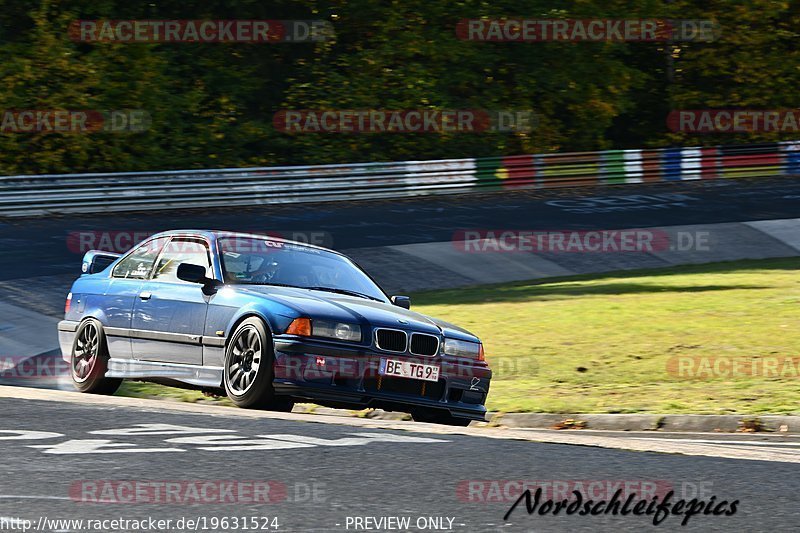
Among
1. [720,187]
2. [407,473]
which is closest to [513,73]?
[720,187]

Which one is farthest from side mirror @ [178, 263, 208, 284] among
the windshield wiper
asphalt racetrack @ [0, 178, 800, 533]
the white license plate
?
the white license plate

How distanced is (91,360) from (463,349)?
10.6ft

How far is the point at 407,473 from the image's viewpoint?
646 cm

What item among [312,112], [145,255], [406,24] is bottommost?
[145,255]

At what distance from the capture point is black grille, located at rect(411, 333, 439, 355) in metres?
9.41

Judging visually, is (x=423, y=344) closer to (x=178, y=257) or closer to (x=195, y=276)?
(x=195, y=276)

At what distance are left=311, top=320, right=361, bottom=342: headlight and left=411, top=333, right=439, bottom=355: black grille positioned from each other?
1.53ft

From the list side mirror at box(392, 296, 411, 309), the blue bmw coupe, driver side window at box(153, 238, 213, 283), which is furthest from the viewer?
side mirror at box(392, 296, 411, 309)

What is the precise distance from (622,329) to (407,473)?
26.9ft

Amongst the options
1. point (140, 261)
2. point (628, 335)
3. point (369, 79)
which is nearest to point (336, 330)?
point (140, 261)

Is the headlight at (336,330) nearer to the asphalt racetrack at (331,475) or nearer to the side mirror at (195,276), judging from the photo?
the asphalt racetrack at (331,475)

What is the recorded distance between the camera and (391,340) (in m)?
9.31

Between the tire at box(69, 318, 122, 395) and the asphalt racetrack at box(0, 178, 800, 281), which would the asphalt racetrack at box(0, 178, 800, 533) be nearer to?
the tire at box(69, 318, 122, 395)

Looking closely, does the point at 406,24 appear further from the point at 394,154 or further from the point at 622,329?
the point at 622,329
